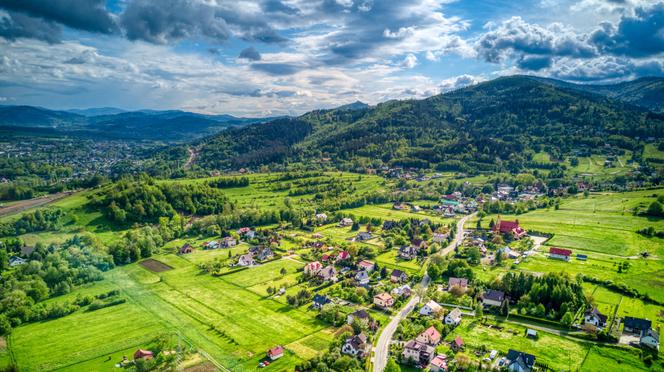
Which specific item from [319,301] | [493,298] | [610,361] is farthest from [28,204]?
[610,361]

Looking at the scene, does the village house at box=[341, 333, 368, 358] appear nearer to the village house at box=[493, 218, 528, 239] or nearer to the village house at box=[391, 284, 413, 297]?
the village house at box=[391, 284, 413, 297]

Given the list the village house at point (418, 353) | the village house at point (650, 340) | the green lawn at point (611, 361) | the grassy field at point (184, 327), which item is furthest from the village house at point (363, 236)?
the village house at point (650, 340)

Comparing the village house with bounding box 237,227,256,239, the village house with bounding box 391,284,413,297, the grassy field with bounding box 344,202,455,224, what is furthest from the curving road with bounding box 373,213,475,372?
the village house with bounding box 237,227,256,239

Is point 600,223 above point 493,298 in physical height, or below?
above

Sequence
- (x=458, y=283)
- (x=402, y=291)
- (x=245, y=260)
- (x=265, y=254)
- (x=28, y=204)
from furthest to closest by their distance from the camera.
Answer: (x=28, y=204), (x=265, y=254), (x=245, y=260), (x=458, y=283), (x=402, y=291)

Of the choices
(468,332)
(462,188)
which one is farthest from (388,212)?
(468,332)

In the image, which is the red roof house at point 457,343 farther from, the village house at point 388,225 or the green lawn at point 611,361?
the village house at point 388,225

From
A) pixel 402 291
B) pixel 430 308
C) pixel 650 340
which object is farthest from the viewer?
pixel 402 291

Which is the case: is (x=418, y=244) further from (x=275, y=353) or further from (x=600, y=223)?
(x=600, y=223)
